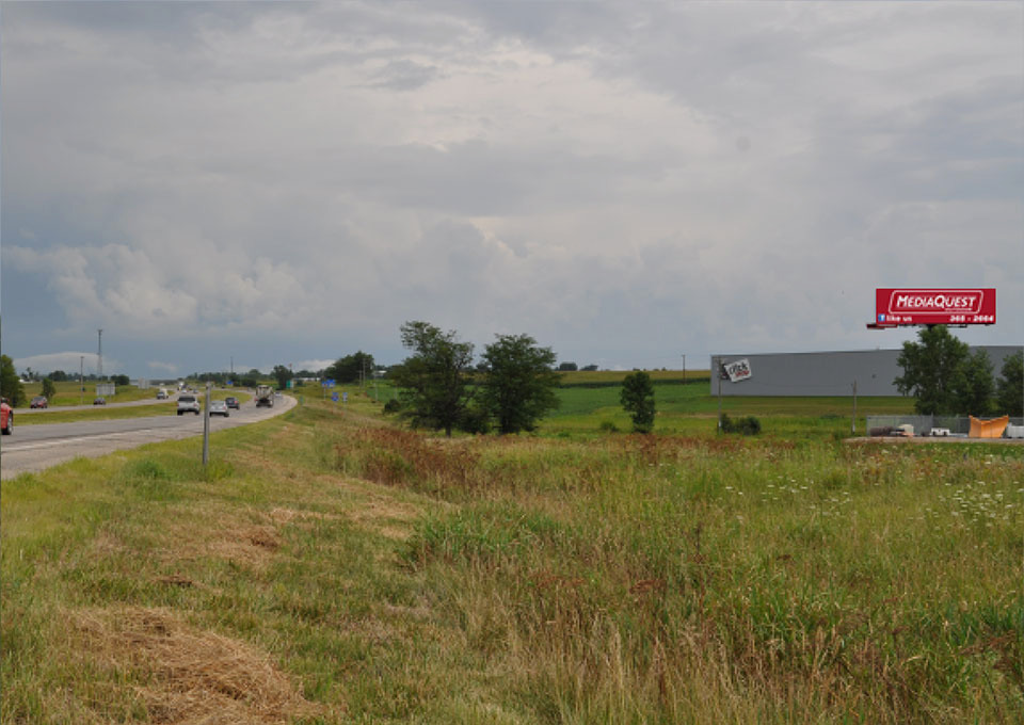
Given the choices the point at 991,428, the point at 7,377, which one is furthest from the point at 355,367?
the point at 7,377

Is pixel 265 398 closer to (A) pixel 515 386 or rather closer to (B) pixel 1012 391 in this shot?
(A) pixel 515 386

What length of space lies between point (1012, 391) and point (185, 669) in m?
82.0

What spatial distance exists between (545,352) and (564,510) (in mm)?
55374

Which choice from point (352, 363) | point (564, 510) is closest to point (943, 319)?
point (564, 510)

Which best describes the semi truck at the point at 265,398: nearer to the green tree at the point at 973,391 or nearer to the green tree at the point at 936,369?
the green tree at the point at 936,369

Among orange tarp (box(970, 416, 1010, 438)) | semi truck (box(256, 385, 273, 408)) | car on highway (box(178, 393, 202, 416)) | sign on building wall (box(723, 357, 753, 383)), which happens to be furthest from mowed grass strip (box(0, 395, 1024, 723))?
sign on building wall (box(723, 357, 753, 383))

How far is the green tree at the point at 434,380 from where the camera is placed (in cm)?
6531

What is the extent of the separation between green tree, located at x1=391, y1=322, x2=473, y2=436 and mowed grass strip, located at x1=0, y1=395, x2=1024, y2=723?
51.7 metres

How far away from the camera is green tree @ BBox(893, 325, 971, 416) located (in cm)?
7244

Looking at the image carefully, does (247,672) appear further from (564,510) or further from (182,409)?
(182,409)

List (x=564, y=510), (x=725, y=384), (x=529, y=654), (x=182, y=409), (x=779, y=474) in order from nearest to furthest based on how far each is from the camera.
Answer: (x=529, y=654) < (x=564, y=510) < (x=779, y=474) < (x=182, y=409) < (x=725, y=384)

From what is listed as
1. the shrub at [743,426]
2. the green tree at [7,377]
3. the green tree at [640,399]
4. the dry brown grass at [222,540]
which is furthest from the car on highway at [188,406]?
the dry brown grass at [222,540]

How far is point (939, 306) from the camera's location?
80250 millimetres

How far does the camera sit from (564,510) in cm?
1300
